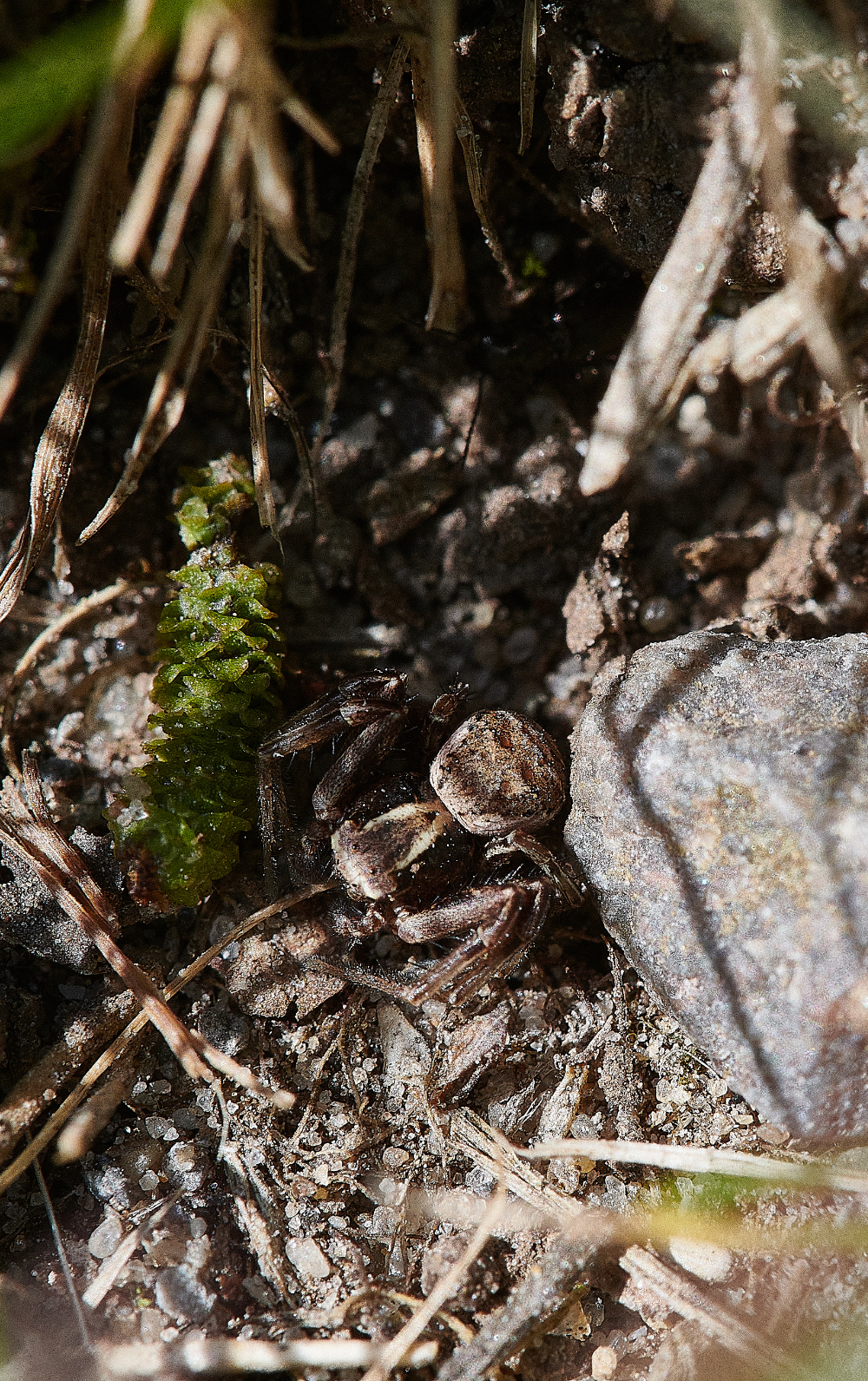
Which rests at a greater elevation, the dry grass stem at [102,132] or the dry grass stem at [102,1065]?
the dry grass stem at [102,132]

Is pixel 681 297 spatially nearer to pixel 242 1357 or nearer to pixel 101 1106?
pixel 101 1106

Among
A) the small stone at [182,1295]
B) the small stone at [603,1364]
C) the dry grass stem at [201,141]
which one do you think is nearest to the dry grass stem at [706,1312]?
the small stone at [603,1364]

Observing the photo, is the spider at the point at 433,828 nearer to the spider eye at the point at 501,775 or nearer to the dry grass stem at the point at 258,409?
the spider eye at the point at 501,775

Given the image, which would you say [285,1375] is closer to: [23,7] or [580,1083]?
[580,1083]

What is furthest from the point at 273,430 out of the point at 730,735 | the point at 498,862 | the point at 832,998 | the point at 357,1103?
the point at 832,998

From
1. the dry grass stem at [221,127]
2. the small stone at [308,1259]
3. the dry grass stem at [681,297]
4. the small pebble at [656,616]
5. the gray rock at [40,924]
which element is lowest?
the small stone at [308,1259]

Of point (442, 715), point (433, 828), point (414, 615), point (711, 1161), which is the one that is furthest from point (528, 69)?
point (711, 1161)

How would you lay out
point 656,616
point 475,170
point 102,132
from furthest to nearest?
point 656,616
point 475,170
point 102,132
